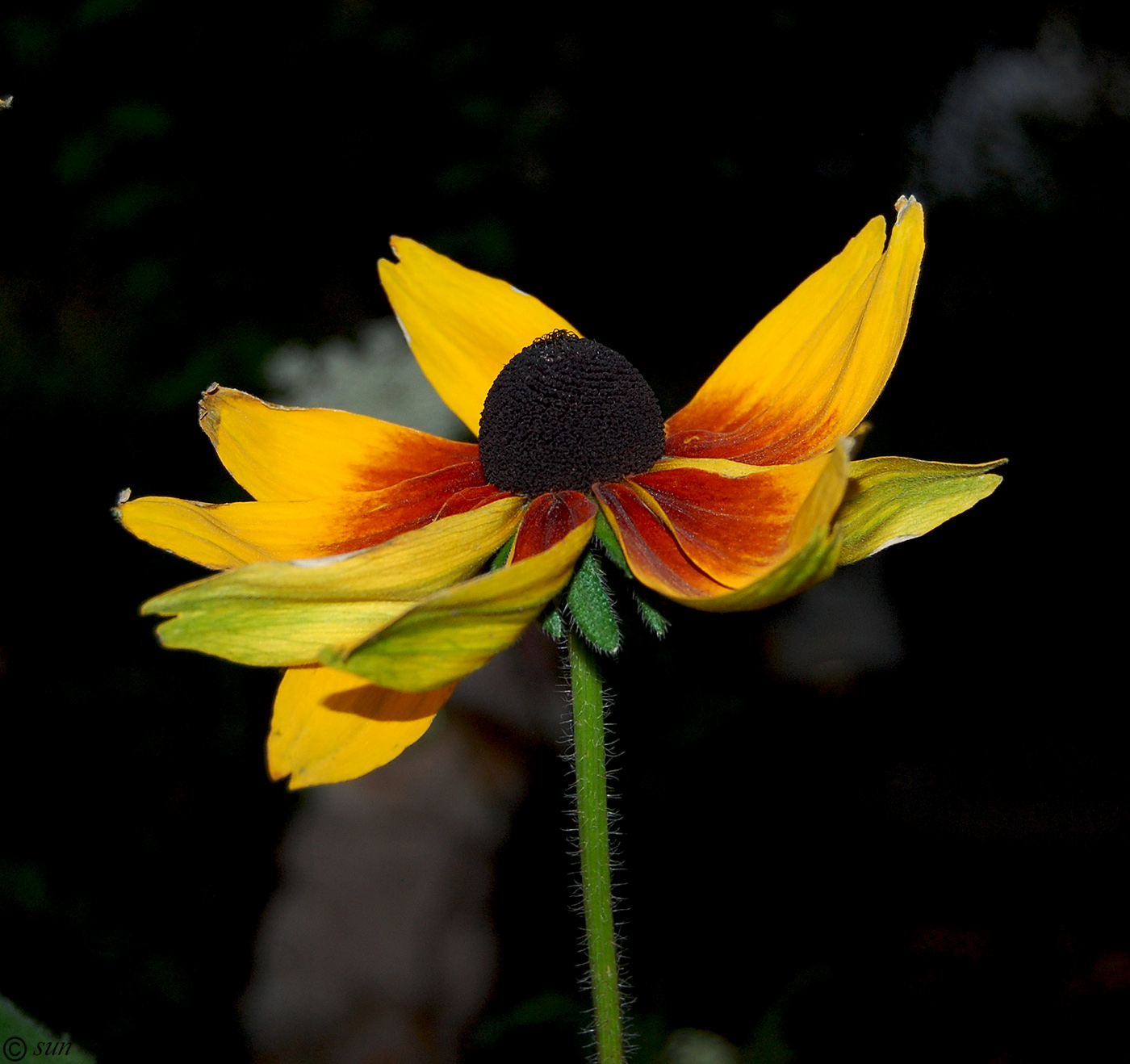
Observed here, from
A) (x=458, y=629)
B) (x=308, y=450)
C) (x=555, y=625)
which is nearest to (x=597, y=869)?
(x=555, y=625)

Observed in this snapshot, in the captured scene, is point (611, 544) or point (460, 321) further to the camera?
point (460, 321)

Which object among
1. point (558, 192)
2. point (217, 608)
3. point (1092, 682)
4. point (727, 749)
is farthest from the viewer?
point (558, 192)

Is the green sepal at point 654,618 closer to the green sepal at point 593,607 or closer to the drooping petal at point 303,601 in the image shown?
the green sepal at point 593,607

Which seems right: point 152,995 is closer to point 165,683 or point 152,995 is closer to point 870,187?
point 165,683

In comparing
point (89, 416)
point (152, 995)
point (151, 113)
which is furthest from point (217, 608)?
point (151, 113)

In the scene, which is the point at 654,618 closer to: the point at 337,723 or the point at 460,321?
the point at 337,723

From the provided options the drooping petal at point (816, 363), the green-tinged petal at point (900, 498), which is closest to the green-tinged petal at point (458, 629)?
the green-tinged petal at point (900, 498)

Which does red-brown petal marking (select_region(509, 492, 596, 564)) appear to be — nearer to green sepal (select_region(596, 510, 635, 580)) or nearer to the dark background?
green sepal (select_region(596, 510, 635, 580))
